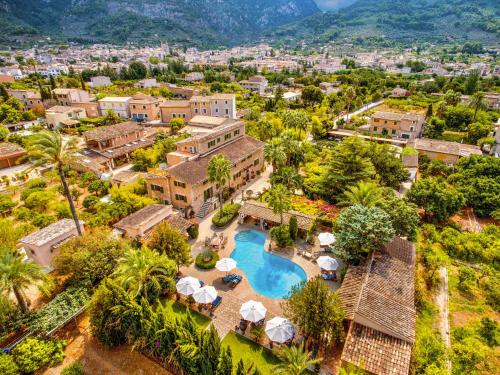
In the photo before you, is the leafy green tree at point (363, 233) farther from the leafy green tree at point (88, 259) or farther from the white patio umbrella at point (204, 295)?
the leafy green tree at point (88, 259)

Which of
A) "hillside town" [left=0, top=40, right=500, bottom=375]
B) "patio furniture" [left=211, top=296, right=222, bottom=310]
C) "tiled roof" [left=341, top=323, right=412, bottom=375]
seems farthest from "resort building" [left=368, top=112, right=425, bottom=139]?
"patio furniture" [left=211, top=296, right=222, bottom=310]

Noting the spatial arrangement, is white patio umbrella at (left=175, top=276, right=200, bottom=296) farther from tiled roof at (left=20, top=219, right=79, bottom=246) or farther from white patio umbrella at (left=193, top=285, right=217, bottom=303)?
tiled roof at (left=20, top=219, right=79, bottom=246)

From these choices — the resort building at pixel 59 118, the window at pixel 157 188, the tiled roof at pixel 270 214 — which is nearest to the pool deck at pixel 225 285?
the tiled roof at pixel 270 214

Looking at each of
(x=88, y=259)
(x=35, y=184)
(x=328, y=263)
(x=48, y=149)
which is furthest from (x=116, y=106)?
(x=328, y=263)

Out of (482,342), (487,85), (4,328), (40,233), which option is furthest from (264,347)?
(487,85)

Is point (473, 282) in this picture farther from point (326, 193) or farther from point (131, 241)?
point (131, 241)

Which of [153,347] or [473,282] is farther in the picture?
[473,282]
